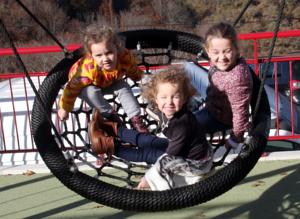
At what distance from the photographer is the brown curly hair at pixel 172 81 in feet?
9.53

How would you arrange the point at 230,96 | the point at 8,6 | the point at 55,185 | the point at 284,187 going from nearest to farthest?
the point at 230,96 → the point at 284,187 → the point at 55,185 → the point at 8,6

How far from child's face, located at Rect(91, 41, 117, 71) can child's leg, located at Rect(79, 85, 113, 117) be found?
0.20 m

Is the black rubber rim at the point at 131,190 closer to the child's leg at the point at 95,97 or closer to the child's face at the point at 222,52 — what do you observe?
the child's leg at the point at 95,97

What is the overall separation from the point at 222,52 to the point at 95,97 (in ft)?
3.17

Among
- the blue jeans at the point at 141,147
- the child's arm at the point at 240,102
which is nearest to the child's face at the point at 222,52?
the child's arm at the point at 240,102

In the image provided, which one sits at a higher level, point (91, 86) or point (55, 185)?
point (91, 86)

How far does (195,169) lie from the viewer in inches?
119

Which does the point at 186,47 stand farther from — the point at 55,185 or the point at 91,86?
the point at 55,185

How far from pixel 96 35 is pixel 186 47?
989mm

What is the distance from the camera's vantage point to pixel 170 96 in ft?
9.48

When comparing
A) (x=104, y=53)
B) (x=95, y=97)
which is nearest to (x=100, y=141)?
(x=95, y=97)

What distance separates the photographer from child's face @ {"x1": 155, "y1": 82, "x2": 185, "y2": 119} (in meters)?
2.89

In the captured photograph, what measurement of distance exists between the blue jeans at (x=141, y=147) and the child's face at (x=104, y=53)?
1.41 feet

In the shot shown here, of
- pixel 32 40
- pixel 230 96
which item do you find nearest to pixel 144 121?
pixel 230 96
